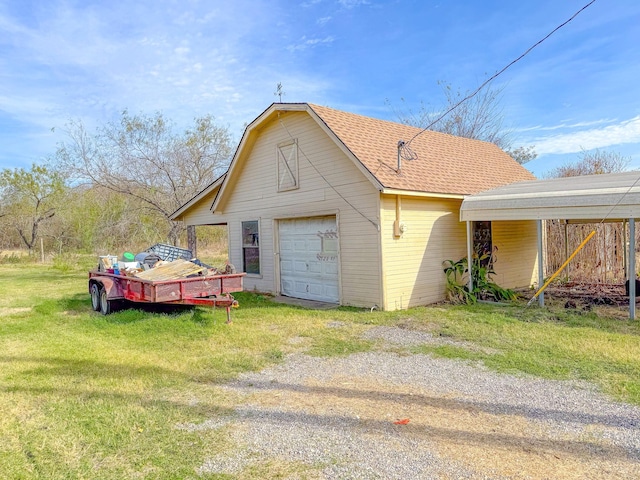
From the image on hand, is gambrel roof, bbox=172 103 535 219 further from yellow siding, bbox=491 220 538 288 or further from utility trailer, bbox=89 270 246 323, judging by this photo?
utility trailer, bbox=89 270 246 323

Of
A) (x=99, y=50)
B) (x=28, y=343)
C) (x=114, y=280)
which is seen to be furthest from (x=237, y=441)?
(x=99, y=50)

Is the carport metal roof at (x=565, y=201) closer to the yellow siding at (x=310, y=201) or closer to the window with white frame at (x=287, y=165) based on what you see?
the yellow siding at (x=310, y=201)

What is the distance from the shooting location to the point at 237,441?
3635mm

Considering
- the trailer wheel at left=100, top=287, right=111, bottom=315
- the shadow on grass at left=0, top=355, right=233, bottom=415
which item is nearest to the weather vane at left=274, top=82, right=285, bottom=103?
the trailer wheel at left=100, top=287, right=111, bottom=315

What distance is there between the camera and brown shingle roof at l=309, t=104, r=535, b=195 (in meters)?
9.72

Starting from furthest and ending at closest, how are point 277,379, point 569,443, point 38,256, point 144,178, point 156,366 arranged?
point 38,256 → point 144,178 → point 156,366 → point 277,379 → point 569,443

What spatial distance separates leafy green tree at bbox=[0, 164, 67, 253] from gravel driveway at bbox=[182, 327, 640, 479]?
97.5ft

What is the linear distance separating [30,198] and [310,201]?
2795 centimetres

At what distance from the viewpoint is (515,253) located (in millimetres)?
12688

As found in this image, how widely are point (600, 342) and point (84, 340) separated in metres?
8.01

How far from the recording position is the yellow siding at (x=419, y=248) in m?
9.45

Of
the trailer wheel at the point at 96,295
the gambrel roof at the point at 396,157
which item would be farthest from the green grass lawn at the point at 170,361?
the gambrel roof at the point at 396,157

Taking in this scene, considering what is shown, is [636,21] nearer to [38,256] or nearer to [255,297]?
[255,297]

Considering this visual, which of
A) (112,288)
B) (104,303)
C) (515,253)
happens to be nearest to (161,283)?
(112,288)
